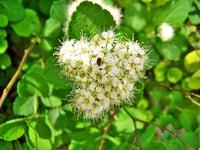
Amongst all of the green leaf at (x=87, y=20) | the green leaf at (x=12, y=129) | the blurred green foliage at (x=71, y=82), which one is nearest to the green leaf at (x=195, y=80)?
the blurred green foliage at (x=71, y=82)

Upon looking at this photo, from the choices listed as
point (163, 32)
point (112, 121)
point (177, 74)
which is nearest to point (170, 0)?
point (163, 32)

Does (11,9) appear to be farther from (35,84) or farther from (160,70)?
(160,70)

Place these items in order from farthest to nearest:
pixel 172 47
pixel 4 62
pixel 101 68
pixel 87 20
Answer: pixel 172 47
pixel 4 62
pixel 87 20
pixel 101 68

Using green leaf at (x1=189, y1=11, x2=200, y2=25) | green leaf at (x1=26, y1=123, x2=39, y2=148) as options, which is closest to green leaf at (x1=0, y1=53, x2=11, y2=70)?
green leaf at (x1=26, y1=123, x2=39, y2=148)

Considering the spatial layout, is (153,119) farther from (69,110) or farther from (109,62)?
(109,62)

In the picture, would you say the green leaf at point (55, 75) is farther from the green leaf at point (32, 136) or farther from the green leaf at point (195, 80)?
the green leaf at point (195, 80)

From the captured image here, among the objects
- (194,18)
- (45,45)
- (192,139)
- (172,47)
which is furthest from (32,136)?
(194,18)

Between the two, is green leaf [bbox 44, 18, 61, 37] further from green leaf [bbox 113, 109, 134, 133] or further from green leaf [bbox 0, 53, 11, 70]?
green leaf [bbox 113, 109, 134, 133]
